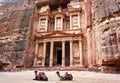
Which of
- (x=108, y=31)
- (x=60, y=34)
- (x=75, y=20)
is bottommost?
(x=108, y=31)

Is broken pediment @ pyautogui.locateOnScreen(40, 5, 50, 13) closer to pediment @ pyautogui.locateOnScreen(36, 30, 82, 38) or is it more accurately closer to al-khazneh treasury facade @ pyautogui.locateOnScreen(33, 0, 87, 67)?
al-khazneh treasury facade @ pyautogui.locateOnScreen(33, 0, 87, 67)

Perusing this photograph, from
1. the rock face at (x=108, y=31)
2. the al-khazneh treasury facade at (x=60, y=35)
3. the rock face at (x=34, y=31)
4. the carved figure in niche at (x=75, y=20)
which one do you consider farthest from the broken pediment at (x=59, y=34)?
the rock face at (x=108, y=31)

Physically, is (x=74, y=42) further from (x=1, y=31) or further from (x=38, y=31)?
(x=1, y=31)

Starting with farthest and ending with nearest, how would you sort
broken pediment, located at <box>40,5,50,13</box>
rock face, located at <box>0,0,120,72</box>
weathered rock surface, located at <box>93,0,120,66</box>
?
1. broken pediment, located at <box>40,5,50,13</box>
2. rock face, located at <box>0,0,120,72</box>
3. weathered rock surface, located at <box>93,0,120,66</box>

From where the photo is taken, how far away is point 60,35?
21.0 meters

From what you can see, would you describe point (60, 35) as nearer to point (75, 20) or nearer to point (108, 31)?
point (75, 20)

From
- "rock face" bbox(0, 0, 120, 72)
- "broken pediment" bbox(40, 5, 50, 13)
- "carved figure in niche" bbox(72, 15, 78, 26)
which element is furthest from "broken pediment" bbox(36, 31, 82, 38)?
"broken pediment" bbox(40, 5, 50, 13)

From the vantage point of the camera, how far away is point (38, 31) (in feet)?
75.2

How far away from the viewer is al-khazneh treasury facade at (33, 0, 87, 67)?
20.3 metres

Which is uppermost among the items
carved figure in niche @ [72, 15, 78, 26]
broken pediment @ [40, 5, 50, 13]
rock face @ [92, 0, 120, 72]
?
broken pediment @ [40, 5, 50, 13]

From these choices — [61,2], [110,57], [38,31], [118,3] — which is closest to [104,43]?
[110,57]

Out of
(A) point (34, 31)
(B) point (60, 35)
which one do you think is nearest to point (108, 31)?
(B) point (60, 35)

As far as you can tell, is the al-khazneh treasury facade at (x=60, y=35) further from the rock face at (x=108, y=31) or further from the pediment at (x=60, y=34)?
the rock face at (x=108, y=31)

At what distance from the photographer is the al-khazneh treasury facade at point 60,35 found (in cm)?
2028
